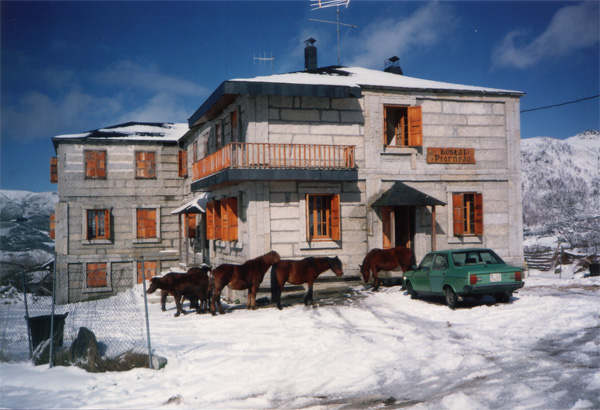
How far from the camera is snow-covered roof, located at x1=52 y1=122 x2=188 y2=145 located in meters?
26.2

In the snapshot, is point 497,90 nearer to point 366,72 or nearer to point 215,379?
point 366,72

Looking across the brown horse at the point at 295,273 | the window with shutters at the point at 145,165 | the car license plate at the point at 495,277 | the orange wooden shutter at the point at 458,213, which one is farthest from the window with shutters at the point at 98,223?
the car license plate at the point at 495,277

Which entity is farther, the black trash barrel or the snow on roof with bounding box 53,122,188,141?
the snow on roof with bounding box 53,122,188,141

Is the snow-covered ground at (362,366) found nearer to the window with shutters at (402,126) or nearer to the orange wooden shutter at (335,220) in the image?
the orange wooden shutter at (335,220)

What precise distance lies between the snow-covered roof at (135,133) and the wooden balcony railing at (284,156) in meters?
11.1

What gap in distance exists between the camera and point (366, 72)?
20703 mm

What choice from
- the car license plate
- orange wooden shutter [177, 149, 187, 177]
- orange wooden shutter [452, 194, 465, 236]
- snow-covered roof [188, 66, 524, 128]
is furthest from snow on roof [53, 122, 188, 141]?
the car license plate

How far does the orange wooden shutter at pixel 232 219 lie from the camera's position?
57.9 feet

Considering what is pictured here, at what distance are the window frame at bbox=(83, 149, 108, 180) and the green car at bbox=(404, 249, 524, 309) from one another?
1919 centimetres

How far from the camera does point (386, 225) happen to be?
1802cm

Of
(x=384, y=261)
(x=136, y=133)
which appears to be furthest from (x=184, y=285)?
(x=136, y=133)

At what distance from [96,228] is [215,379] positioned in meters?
21.3

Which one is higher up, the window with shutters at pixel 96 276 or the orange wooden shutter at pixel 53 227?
the orange wooden shutter at pixel 53 227

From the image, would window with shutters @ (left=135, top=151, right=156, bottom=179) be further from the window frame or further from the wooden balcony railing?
the wooden balcony railing
